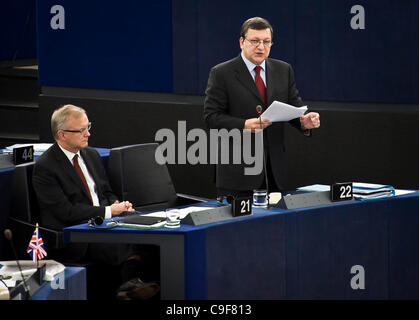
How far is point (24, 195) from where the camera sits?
475 cm

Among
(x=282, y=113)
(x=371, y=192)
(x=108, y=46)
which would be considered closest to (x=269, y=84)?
(x=282, y=113)

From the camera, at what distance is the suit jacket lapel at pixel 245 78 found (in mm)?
4957

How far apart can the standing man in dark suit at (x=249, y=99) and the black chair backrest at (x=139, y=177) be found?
495 mm

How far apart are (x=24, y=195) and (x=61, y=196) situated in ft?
0.71

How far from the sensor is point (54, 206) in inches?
184

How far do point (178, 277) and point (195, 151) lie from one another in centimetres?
335

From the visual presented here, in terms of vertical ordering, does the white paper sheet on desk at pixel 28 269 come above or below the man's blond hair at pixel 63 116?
below

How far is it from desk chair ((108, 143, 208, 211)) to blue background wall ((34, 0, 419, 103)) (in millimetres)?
1675

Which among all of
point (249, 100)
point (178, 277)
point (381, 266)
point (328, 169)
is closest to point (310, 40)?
point (328, 169)

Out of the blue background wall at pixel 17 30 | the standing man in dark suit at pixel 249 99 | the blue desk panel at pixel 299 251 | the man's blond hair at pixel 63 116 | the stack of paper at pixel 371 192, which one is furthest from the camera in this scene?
the blue background wall at pixel 17 30

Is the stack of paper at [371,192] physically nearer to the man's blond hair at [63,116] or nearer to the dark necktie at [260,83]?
the dark necktie at [260,83]

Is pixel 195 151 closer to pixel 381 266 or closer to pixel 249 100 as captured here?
pixel 249 100

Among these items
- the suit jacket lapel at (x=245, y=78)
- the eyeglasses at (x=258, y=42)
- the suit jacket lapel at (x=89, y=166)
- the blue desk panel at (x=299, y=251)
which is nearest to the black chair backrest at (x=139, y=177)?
the suit jacket lapel at (x=89, y=166)

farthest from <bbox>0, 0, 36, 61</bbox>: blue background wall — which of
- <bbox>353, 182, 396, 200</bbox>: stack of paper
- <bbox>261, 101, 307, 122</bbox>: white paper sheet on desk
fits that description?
<bbox>353, 182, 396, 200</bbox>: stack of paper
